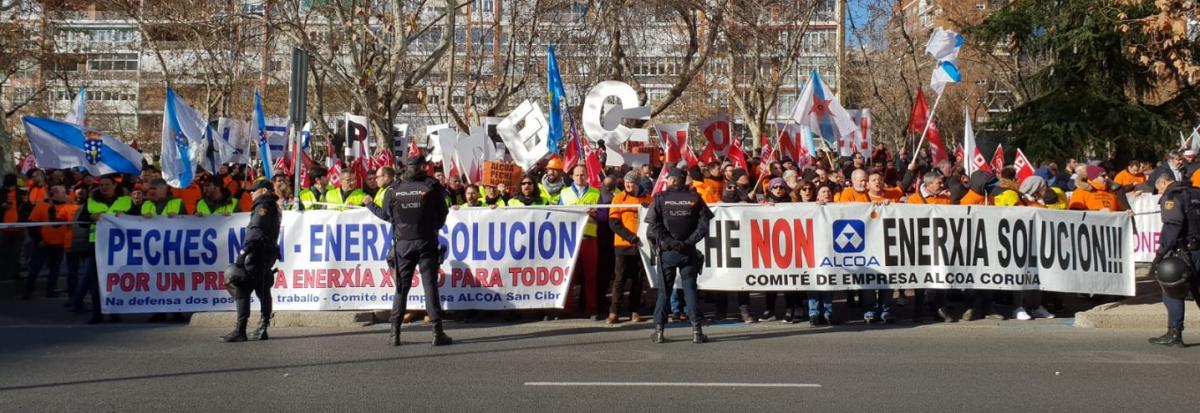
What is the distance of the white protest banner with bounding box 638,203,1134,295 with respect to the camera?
1196 centimetres

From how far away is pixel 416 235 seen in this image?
33.8 feet

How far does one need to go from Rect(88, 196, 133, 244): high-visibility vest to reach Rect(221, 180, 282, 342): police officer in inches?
113

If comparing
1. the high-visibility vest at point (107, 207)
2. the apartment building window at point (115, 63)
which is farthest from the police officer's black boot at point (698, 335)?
the apartment building window at point (115, 63)

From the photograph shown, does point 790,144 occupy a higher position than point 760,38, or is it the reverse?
point 760,38

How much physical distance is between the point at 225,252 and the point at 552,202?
352 cm

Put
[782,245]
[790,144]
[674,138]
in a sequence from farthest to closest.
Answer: [790,144] < [674,138] < [782,245]

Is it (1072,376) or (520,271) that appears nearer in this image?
(1072,376)

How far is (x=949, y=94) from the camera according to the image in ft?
177

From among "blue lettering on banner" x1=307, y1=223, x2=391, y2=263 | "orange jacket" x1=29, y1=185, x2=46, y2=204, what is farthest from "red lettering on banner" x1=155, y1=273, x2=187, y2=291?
"orange jacket" x1=29, y1=185, x2=46, y2=204

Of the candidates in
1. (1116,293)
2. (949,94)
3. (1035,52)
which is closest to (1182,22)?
(1116,293)

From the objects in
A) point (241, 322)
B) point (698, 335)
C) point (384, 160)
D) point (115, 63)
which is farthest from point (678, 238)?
point (115, 63)

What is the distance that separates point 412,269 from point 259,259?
5.04 feet

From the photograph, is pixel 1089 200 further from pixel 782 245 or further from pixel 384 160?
pixel 384 160

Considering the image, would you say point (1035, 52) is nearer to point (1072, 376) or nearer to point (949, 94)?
point (949, 94)
